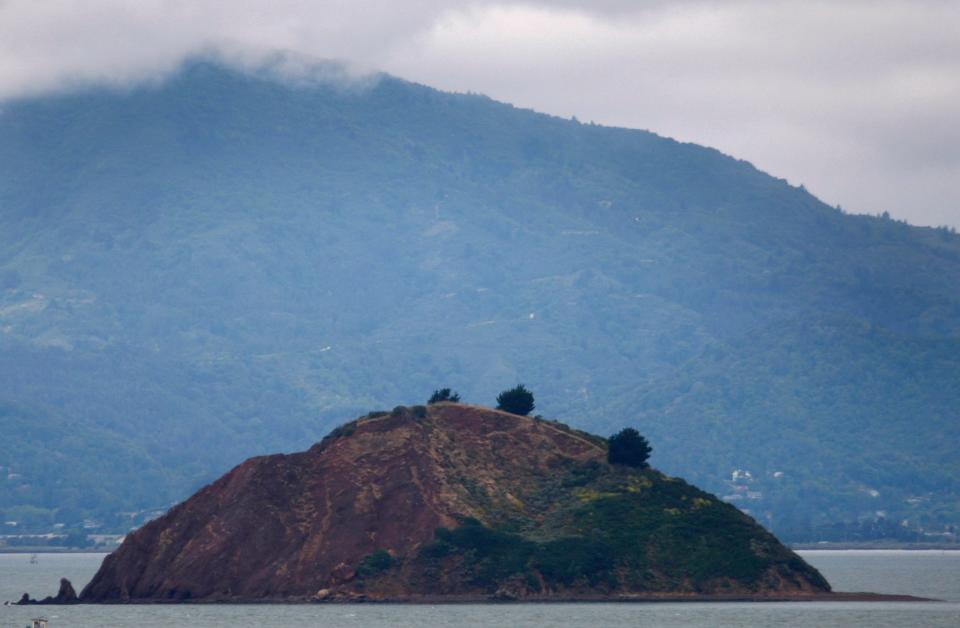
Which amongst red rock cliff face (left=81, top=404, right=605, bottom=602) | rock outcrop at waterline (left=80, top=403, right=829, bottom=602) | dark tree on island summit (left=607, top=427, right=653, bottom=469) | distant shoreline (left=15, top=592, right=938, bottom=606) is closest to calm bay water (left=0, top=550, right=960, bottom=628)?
distant shoreline (left=15, top=592, right=938, bottom=606)

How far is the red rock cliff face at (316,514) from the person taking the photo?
15700cm

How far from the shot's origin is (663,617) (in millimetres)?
137125

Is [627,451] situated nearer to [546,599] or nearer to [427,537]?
[546,599]

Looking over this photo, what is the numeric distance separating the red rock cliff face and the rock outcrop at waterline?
0.12 metres

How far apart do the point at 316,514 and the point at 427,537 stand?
30.8 ft

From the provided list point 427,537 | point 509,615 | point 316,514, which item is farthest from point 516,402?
point 509,615

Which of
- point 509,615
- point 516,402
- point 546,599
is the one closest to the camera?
point 509,615

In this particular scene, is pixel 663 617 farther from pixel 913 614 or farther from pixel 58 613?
pixel 58 613

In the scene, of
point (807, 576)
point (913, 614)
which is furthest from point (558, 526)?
point (913, 614)

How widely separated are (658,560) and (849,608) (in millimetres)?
16484

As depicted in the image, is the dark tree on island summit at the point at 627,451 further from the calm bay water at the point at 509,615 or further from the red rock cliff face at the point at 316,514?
the calm bay water at the point at 509,615

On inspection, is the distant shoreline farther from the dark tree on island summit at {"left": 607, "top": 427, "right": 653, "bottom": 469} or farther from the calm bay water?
the dark tree on island summit at {"left": 607, "top": 427, "right": 653, "bottom": 469}

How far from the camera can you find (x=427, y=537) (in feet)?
518

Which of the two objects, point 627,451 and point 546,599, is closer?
point 546,599
